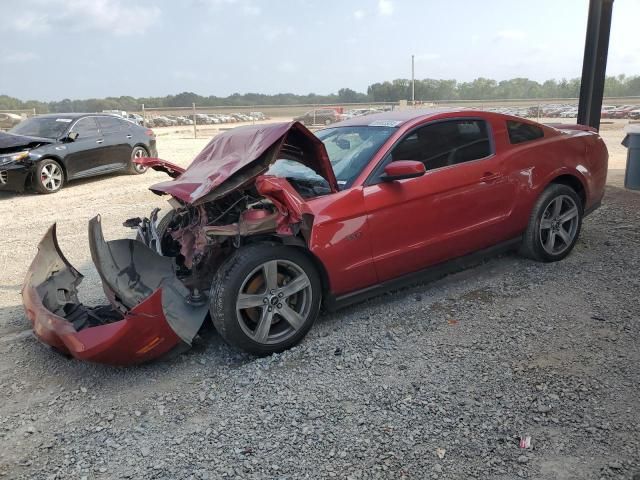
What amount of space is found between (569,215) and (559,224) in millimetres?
163

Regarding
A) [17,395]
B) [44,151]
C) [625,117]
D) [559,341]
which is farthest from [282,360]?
[625,117]

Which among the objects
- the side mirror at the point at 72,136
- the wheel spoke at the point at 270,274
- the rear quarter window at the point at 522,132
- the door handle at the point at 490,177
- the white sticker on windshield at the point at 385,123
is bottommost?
the wheel spoke at the point at 270,274

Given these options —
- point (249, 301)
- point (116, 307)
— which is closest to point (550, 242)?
point (249, 301)

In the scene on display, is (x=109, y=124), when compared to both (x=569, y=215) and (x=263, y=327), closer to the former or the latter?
(x=263, y=327)

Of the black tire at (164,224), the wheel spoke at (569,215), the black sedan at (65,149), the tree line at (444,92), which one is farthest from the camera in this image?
the tree line at (444,92)

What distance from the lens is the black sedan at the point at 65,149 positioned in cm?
1013

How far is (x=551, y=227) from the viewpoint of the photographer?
16.9 feet

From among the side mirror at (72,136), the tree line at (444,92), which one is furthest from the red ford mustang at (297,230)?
the tree line at (444,92)

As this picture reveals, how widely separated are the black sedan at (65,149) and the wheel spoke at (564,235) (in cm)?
868

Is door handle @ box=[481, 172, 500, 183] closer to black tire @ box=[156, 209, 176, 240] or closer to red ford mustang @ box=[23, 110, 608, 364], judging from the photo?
red ford mustang @ box=[23, 110, 608, 364]

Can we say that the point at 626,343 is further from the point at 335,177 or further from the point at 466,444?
the point at 335,177

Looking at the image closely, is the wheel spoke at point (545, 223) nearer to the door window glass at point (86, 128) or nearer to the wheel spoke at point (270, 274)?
the wheel spoke at point (270, 274)

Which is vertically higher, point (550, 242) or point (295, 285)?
point (295, 285)

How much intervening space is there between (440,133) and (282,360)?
2.32 metres
